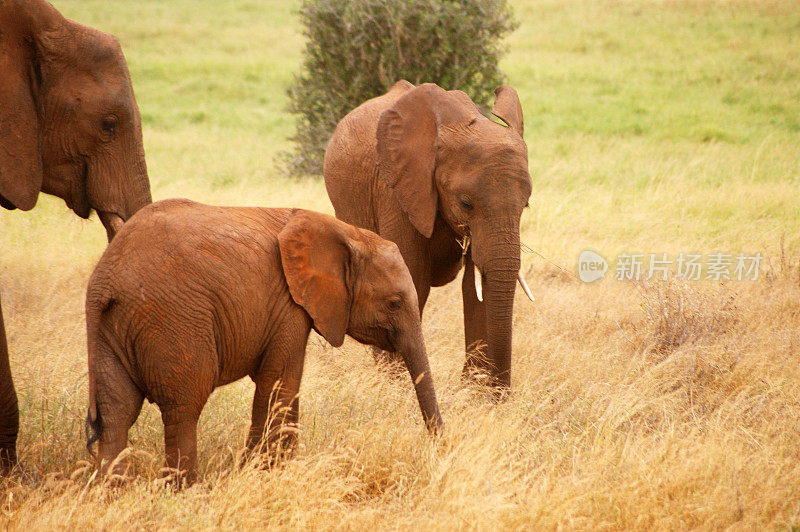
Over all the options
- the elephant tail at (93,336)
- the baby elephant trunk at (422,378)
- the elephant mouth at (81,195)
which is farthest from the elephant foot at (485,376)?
the elephant mouth at (81,195)

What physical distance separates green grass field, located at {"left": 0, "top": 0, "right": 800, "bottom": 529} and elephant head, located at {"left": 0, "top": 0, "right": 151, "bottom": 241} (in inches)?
51.1

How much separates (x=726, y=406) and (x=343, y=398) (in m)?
2.43

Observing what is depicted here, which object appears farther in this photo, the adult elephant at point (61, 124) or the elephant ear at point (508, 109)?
the elephant ear at point (508, 109)

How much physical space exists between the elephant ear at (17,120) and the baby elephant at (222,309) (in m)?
0.54

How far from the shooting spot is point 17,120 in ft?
13.3

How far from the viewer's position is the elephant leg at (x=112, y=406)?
3863mm

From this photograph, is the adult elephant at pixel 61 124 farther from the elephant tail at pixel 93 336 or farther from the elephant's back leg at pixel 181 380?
the elephant's back leg at pixel 181 380

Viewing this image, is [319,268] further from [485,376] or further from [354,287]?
[485,376]

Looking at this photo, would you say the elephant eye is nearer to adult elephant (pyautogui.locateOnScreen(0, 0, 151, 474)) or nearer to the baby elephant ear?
adult elephant (pyautogui.locateOnScreen(0, 0, 151, 474))

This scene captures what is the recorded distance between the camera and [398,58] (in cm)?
1254

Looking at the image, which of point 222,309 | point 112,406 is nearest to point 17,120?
point 222,309

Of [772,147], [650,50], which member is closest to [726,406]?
[772,147]

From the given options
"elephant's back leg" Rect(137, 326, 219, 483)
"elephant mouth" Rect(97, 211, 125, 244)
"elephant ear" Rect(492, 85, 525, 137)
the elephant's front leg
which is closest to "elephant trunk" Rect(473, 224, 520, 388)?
"elephant ear" Rect(492, 85, 525, 137)

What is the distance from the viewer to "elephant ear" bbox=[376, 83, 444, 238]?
556cm
